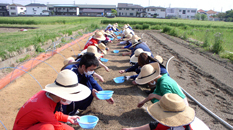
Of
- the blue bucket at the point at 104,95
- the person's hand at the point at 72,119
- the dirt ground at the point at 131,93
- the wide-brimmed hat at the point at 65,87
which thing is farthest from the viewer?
the dirt ground at the point at 131,93

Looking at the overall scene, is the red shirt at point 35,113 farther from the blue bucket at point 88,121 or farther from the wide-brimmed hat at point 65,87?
the blue bucket at point 88,121

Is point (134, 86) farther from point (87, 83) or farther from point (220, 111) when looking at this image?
point (220, 111)

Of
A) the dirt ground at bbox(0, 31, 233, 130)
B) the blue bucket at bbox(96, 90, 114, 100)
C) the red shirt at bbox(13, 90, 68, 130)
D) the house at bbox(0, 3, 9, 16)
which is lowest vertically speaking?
the dirt ground at bbox(0, 31, 233, 130)

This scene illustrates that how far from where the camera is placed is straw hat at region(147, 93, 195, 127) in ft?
5.00

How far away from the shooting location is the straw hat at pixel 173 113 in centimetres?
152

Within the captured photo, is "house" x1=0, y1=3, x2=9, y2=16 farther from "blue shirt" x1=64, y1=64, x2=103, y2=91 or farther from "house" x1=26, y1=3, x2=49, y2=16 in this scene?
"blue shirt" x1=64, y1=64, x2=103, y2=91

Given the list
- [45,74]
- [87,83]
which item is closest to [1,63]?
[45,74]

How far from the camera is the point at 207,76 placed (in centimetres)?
548

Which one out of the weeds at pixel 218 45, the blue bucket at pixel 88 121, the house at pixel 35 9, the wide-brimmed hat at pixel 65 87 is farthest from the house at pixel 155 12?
the wide-brimmed hat at pixel 65 87

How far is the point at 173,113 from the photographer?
157cm

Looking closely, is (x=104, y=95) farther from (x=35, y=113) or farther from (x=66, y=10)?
(x=66, y=10)

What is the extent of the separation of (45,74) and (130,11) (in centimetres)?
6231

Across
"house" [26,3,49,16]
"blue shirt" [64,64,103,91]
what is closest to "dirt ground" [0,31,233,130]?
"blue shirt" [64,64,103,91]

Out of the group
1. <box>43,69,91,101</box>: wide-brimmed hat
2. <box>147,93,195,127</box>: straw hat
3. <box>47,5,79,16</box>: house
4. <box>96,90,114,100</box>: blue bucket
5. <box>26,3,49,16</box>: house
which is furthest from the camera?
<box>26,3,49,16</box>: house
